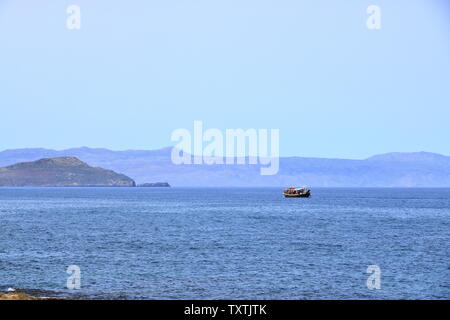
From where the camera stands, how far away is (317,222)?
11531 cm

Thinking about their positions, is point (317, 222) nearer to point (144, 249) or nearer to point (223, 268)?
point (144, 249)

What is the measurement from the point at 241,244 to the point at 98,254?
57.8ft

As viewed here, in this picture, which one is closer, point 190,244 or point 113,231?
point 190,244

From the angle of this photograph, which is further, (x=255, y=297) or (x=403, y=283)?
(x=403, y=283)

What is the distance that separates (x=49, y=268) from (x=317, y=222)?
67596mm

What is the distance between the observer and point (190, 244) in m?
76.4

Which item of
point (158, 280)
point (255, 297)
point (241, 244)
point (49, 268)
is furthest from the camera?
point (241, 244)
